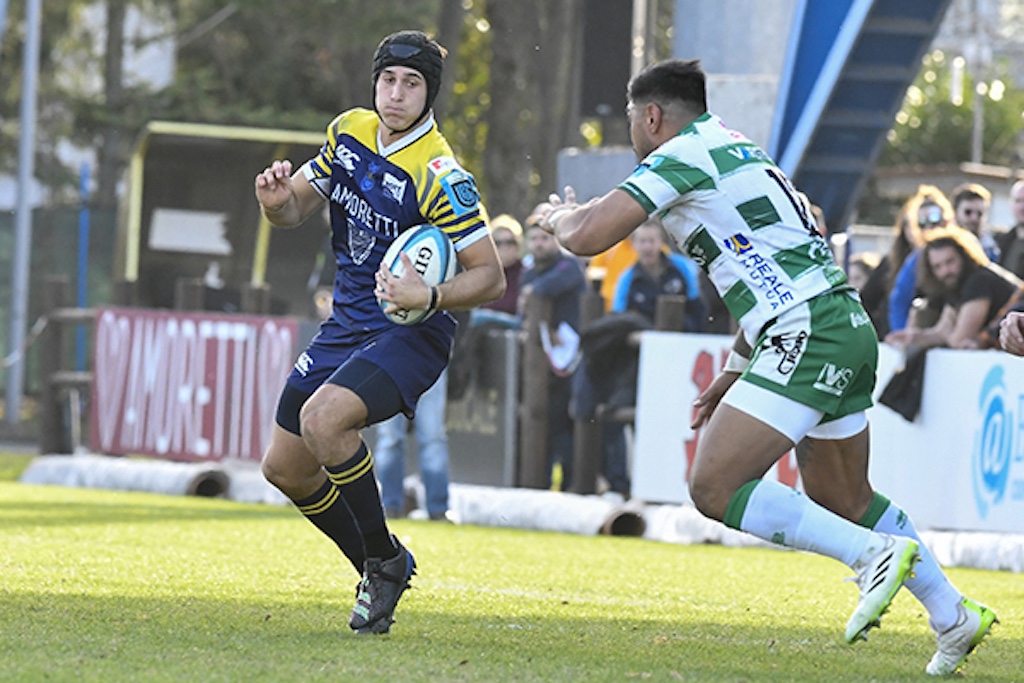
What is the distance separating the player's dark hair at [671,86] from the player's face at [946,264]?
6.15 meters

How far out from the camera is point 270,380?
17406mm

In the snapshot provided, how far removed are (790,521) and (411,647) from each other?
4.34ft

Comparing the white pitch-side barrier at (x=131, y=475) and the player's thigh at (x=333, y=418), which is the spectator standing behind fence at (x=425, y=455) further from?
the player's thigh at (x=333, y=418)

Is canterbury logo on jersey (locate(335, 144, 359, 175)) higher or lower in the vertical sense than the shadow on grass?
higher

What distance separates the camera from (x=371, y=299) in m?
7.57

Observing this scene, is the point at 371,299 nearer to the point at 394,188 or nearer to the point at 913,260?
the point at 394,188

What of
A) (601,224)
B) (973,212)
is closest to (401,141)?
(601,224)

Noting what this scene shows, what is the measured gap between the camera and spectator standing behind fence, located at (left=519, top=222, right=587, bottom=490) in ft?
50.1

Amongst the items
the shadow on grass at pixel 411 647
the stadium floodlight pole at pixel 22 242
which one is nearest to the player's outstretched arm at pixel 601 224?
the shadow on grass at pixel 411 647

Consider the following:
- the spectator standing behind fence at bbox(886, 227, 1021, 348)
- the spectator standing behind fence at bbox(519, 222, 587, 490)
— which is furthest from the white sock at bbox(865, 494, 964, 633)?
the spectator standing behind fence at bbox(519, 222, 587, 490)

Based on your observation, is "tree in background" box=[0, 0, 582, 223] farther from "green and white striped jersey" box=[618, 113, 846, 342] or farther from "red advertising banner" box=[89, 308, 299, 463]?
"green and white striped jersey" box=[618, 113, 846, 342]

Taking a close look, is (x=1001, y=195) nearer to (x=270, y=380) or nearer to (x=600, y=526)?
(x=270, y=380)

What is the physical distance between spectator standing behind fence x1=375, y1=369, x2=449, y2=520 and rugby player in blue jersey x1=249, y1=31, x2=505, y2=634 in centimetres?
636

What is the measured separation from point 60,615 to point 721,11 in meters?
12.1
